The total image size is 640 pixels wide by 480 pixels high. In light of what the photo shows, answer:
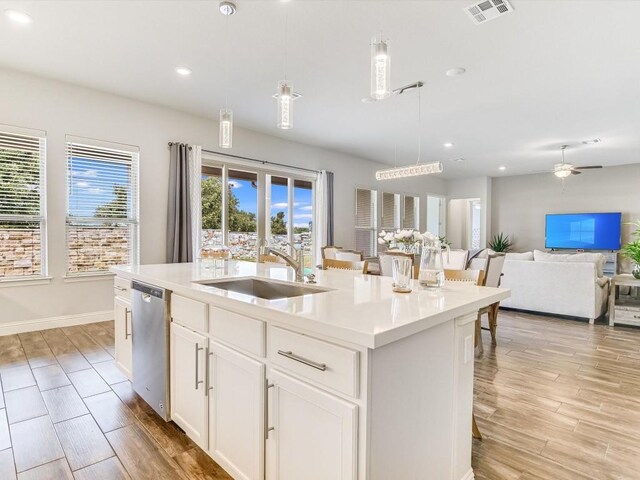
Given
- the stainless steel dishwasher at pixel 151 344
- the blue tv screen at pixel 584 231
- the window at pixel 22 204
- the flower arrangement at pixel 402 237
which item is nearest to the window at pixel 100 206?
→ the window at pixel 22 204

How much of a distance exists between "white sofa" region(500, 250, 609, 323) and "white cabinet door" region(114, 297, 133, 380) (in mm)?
5162

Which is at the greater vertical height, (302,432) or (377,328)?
(377,328)

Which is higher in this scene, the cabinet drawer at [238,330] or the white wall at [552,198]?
A: the white wall at [552,198]

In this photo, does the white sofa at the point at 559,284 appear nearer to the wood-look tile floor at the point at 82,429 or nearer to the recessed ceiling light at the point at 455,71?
the recessed ceiling light at the point at 455,71

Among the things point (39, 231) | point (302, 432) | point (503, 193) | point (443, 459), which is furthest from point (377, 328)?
point (503, 193)

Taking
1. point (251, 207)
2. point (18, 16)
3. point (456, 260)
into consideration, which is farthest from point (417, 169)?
point (18, 16)

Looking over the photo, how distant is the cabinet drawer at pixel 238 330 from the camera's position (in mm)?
1457

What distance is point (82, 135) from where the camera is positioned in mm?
4309

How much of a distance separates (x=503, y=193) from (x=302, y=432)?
10526mm

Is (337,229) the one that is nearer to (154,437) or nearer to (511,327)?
(511,327)

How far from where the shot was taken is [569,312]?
16.4 feet

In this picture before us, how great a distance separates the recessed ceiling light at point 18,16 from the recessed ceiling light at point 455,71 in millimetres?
3726

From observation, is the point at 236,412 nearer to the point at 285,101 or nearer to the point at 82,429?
the point at 82,429

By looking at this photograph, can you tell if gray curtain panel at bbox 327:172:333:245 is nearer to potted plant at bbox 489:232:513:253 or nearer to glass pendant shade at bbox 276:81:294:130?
glass pendant shade at bbox 276:81:294:130
